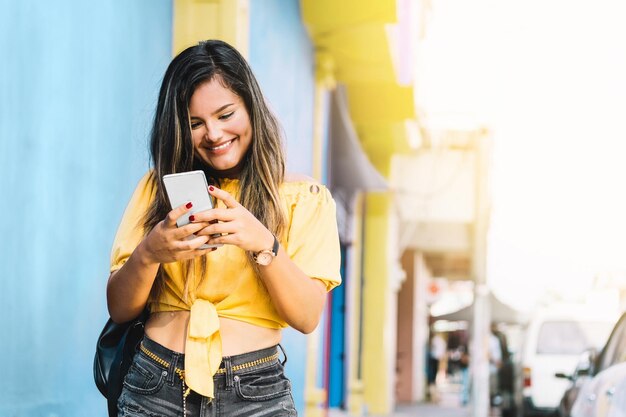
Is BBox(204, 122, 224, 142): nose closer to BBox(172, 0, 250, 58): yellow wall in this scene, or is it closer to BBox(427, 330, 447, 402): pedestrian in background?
BBox(172, 0, 250, 58): yellow wall

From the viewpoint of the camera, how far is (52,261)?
3877mm

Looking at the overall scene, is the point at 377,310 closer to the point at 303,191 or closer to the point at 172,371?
the point at 303,191

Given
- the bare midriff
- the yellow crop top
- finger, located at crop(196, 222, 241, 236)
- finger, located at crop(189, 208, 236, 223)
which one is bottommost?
the bare midriff

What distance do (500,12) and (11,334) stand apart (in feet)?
35.2

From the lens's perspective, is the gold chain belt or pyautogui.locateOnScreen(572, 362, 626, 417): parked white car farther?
pyautogui.locateOnScreen(572, 362, 626, 417): parked white car

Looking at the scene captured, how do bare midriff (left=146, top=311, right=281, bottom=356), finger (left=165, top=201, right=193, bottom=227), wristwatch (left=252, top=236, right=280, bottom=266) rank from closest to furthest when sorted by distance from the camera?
finger (left=165, top=201, right=193, bottom=227)
wristwatch (left=252, top=236, right=280, bottom=266)
bare midriff (left=146, top=311, right=281, bottom=356)

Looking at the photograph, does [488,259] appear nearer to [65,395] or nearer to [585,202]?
[585,202]

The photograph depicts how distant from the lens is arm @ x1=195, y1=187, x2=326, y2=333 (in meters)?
2.31

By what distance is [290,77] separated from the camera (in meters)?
7.55

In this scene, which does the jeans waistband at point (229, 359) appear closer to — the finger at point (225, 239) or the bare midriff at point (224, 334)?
the bare midriff at point (224, 334)

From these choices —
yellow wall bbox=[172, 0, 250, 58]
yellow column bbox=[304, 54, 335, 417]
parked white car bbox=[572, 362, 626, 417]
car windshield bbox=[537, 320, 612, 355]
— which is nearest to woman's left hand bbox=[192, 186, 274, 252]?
yellow wall bbox=[172, 0, 250, 58]

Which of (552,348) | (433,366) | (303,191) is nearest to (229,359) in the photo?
(303,191)

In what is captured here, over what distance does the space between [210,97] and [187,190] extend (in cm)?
39

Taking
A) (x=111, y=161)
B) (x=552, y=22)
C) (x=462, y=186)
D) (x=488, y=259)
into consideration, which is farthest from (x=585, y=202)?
(x=111, y=161)
